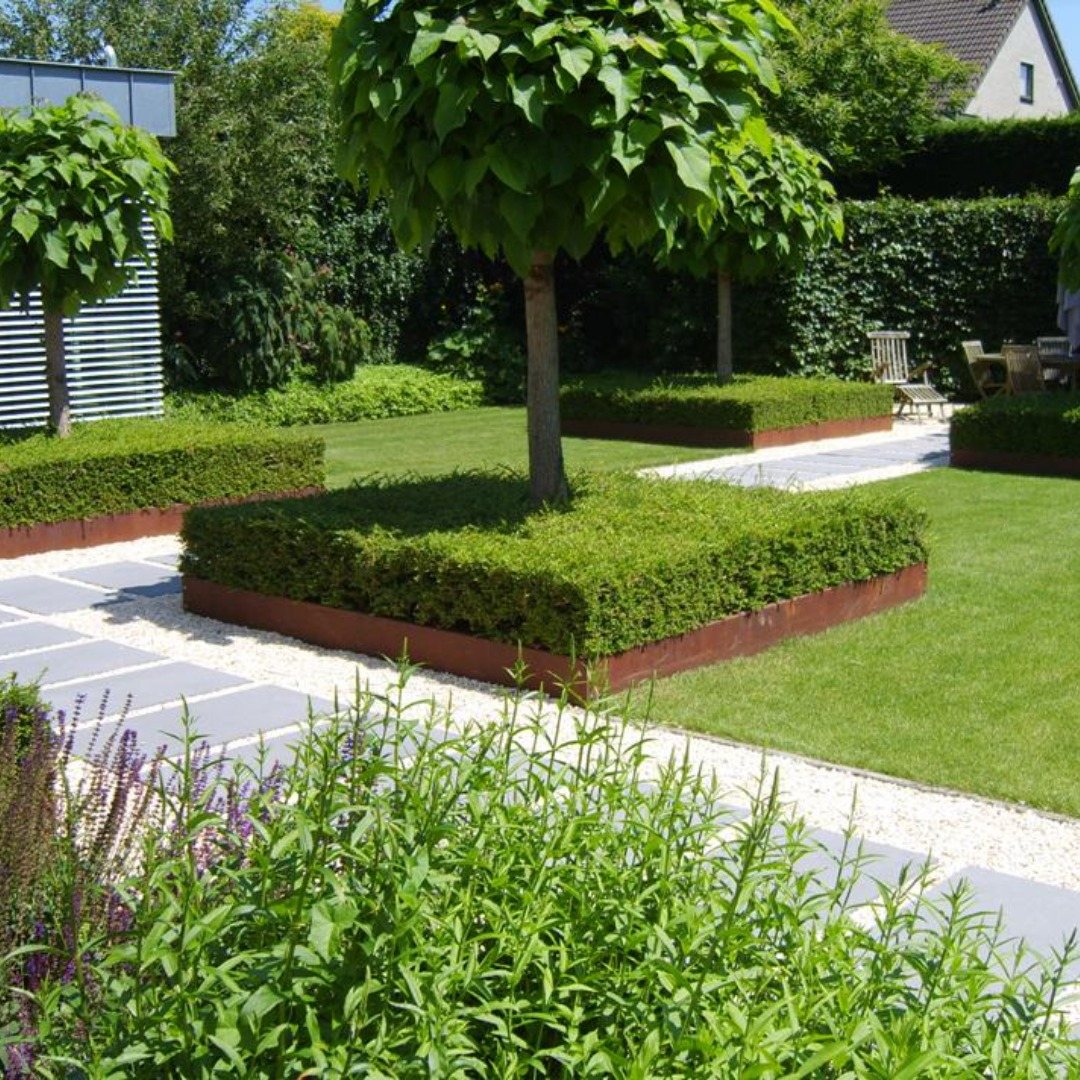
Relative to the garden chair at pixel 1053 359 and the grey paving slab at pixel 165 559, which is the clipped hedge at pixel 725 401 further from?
the grey paving slab at pixel 165 559

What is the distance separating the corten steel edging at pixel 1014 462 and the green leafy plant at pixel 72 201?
7668 mm

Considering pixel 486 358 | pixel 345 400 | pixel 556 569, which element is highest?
pixel 486 358

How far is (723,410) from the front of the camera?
53.2 ft

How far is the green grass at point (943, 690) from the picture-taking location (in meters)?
5.82

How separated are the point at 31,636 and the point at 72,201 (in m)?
4.24

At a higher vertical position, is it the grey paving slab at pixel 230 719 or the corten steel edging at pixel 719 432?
the corten steel edging at pixel 719 432

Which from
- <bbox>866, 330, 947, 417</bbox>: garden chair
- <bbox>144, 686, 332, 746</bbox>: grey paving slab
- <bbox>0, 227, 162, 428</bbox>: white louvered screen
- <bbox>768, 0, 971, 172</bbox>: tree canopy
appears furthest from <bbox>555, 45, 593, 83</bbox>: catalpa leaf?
<bbox>768, 0, 971, 172</bbox>: tree canopy

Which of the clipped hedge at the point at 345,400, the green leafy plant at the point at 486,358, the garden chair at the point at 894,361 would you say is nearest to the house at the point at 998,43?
the garden chair at the point at 894,361

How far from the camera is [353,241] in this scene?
22.6 meters

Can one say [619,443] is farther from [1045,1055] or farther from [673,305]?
[1045,1055]

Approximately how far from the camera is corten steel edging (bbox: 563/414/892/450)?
16.2m

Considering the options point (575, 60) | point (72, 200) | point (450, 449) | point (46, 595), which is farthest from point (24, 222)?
point (450, 449)

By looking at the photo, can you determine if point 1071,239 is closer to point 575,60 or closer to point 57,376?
point 575,60

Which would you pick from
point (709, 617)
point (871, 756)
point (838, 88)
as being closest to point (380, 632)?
point (709, 617)
